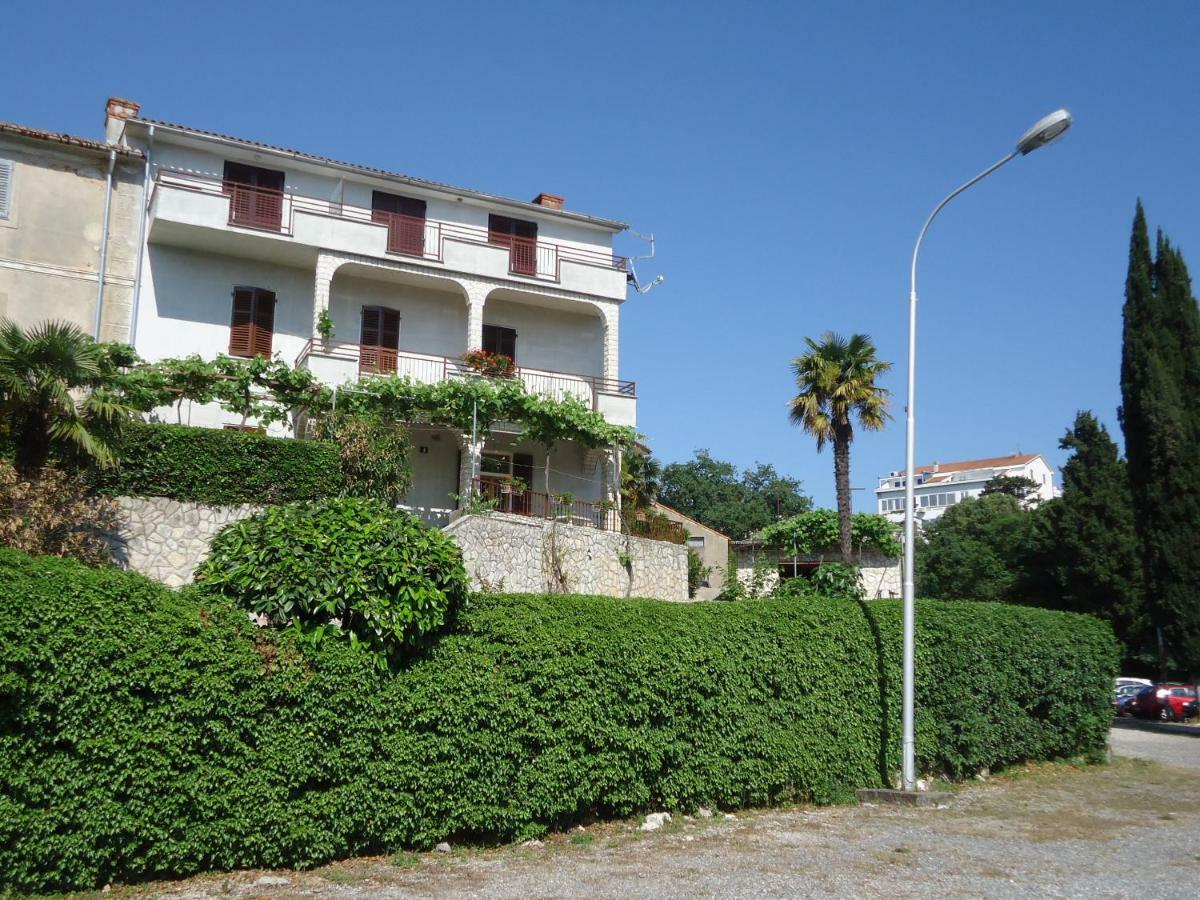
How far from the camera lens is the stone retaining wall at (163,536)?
16.6 metres

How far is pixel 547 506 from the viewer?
23484mm

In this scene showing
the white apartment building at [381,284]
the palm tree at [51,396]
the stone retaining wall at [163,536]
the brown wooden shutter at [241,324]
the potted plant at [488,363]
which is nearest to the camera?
the palm tree at [51,396]

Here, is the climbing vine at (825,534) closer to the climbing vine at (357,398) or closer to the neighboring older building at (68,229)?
the climbing vine at (357,398)

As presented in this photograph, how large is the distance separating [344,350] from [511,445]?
16.0 feet

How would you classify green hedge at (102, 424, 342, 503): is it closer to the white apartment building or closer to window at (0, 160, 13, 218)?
the white apartment building

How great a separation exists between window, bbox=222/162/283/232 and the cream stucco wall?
2.19 metres

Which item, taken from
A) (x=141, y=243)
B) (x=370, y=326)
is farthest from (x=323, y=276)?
(x=141, y=243)

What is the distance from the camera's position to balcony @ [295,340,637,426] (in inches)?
895

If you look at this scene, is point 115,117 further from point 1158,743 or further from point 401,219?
point 1158,743

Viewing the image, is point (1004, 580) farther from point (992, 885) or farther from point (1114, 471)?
point (992, 885)

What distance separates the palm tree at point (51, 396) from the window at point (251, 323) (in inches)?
385

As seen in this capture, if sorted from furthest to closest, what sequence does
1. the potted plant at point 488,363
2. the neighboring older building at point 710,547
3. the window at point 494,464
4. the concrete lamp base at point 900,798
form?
the neighboring older building at point 710,547, the window at point 494,464, the potted plant at point 488,363, the concrete lamp base at point 900,798

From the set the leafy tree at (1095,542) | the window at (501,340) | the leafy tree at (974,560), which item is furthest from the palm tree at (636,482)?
the leafy tree at (974,560)

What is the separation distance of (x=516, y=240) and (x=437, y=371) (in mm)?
5006
